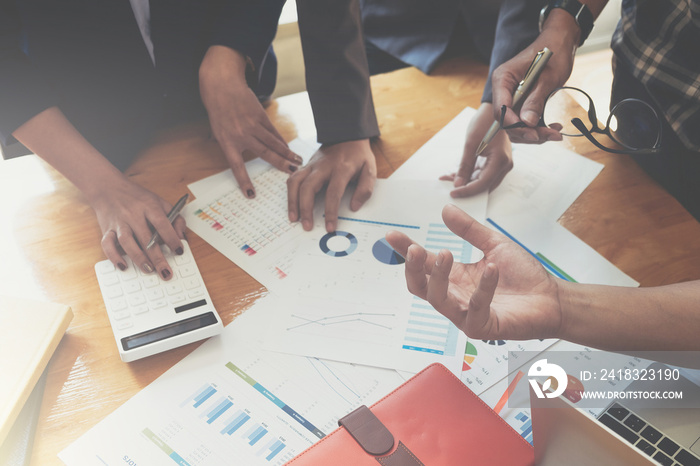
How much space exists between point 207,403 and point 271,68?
33.8 inches

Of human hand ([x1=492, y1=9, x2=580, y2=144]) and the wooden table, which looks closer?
the wooden table

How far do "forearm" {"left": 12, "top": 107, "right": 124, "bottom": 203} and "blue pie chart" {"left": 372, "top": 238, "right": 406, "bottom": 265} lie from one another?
1.63ft

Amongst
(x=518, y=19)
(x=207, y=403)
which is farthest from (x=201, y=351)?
(x=518, y=19)

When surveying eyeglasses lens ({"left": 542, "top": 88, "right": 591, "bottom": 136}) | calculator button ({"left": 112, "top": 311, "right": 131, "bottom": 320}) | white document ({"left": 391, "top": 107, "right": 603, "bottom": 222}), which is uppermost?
eyeglasses lens ({"left": 542, "top": 88, "right": 591, "bottom": 136})

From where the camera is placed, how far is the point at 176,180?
40.5 inches

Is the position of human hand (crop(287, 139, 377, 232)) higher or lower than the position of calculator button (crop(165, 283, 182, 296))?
higher

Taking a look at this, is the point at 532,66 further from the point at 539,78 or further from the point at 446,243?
the point at 446,243

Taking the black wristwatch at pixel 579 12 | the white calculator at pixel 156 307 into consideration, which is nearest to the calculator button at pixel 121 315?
the white calculator at pixel 156 307

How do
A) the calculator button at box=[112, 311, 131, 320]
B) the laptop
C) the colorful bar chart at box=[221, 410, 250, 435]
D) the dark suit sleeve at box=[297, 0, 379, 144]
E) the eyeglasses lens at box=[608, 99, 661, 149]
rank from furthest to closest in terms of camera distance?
the dark suit sleeve at box=[297, 0, 379, 144]
the eyeglasses lens at box=[608, 99, 661, 149]
the calculator button at box=[112, 311, 131, 320]
the colorful bar chart at box=[221, 410, 250, 435]
the laptop

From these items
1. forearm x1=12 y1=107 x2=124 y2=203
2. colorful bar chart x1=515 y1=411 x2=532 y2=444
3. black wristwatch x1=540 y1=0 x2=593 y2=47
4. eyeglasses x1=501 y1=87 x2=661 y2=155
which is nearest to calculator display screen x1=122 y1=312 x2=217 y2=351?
forearm x1=12 y1=107 x2=124 y2=203

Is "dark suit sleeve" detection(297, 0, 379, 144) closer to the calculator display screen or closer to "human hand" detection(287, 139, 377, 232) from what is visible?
"human hand" detection(287, 139, 377, 232)

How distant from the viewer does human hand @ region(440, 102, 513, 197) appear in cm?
97

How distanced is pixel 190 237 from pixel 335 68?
441mm

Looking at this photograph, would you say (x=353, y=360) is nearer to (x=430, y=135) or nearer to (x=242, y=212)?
(x=242, y=212)
